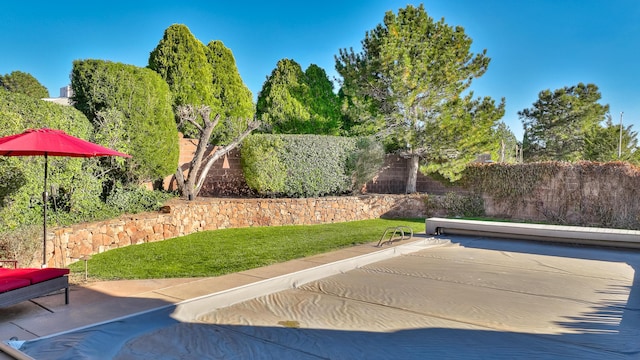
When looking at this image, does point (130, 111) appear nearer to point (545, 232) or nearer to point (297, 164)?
point (297, 164)

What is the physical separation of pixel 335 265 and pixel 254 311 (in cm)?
232

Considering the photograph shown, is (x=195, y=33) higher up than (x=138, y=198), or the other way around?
(x=195, y=33)

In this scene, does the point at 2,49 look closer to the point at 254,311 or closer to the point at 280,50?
the point at 280,50

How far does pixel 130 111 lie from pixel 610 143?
31.5 m

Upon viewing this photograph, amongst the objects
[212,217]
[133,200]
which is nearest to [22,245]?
[133,200]

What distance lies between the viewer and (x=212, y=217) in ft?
38.7

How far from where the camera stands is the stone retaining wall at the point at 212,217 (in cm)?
787

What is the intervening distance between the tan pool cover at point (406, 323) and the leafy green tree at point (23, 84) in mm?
26282

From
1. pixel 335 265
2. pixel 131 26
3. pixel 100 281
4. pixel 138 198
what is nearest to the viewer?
pixel 100 281

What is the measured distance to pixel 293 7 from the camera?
17016 mm

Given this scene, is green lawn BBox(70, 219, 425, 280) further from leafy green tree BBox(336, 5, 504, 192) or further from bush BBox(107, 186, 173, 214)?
leafy green tree BBox(336, 5, 504, 192)

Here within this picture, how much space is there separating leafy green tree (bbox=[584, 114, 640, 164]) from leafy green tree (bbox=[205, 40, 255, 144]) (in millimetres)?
25396

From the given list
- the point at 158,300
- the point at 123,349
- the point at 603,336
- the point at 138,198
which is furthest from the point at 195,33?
the point at 603,336

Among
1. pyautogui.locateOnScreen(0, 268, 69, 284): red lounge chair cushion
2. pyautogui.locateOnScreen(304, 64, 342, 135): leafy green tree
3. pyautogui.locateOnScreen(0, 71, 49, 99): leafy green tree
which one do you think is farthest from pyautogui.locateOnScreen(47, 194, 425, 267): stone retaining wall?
pyautogui.locateOnScreen(0, 71, 49, 99): leafy green tree
